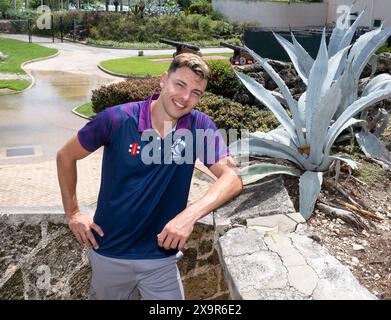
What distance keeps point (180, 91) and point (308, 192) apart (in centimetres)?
194

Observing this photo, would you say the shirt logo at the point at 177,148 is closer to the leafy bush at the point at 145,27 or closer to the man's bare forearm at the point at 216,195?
the man's bare forearm at the point at 216,195

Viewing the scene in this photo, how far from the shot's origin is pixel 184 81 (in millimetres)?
2430

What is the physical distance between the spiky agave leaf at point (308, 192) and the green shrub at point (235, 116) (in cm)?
363

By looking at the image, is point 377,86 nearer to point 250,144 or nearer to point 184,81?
point 250,144

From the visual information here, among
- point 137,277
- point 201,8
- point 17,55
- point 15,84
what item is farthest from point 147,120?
point 201,8

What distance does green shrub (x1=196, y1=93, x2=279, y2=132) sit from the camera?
26.3ft

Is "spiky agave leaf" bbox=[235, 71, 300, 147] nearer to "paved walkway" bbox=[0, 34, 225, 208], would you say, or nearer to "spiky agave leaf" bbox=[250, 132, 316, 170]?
"spiky agave leaf" bbox=[250, 132, 316, 170]

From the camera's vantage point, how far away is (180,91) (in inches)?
96.0

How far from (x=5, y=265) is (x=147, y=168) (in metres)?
1.65

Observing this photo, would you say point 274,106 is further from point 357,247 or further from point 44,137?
point 44,137

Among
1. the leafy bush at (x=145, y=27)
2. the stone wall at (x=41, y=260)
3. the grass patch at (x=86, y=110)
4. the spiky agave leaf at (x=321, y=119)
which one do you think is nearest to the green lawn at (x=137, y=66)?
the grass patch at (x=86, y=110)

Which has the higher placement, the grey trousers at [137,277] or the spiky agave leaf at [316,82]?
the spiky agave leaf at [316,82]

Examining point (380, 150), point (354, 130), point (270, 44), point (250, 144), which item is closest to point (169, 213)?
point (250, 144)

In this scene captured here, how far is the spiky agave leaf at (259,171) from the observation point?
4.12 metres
